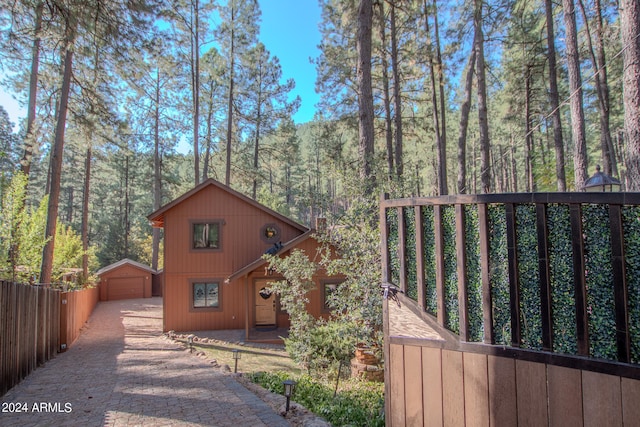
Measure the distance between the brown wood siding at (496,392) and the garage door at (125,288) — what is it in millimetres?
22131

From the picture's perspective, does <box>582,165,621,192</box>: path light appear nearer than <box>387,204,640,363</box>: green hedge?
No

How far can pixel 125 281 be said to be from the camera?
21703 mm

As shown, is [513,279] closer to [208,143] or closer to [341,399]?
[341,399]

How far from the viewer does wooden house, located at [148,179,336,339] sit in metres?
12.9

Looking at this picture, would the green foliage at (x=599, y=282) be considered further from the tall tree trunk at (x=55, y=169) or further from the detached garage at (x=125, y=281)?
the detached garage at (x=125, y=281)

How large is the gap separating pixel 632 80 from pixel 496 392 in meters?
5.36

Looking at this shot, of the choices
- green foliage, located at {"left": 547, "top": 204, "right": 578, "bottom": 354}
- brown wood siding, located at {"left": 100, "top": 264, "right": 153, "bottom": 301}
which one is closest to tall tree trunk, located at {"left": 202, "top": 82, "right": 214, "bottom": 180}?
brown wood siding, located at {"left": 100, "top": 264, "right": 153, "bottom": 301}

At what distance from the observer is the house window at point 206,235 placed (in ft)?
43.6

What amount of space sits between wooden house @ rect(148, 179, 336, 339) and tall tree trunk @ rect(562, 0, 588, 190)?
26.4 ft

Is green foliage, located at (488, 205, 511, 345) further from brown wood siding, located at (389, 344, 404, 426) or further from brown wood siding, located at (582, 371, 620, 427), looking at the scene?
brown wood siding, located at (389, 344, 404, 426)

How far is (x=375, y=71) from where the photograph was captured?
1453 cm

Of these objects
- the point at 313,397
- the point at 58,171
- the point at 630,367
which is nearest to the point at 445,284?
the point at 630,367

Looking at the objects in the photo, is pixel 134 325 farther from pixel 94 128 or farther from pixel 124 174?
pixel 124 174

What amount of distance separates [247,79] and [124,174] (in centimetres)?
1544
